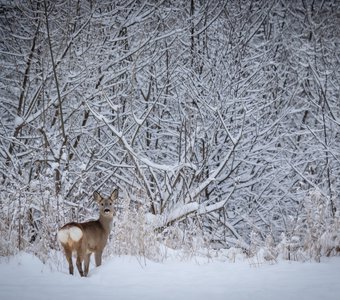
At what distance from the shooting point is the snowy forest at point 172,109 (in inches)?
331

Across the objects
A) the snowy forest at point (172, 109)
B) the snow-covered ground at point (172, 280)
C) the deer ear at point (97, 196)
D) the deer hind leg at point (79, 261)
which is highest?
the snowy forest at point (172, 109)

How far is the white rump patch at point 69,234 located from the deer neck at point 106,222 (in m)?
0.81

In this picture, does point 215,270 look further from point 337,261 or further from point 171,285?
point 337,261

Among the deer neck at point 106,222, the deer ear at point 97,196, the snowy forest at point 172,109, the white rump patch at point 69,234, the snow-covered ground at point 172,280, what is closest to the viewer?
the snow-covered ground at point 172,280

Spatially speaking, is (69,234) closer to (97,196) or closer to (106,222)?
(106,222)

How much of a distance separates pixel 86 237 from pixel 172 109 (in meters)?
6.44

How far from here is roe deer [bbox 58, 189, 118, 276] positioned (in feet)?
15.1

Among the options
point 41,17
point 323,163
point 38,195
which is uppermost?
point 41,17

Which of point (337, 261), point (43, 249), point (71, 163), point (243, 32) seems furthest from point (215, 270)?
point (243, 32)

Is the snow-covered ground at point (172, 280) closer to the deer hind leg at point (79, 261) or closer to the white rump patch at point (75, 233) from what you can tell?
the deer hind leg at point (79, 261)

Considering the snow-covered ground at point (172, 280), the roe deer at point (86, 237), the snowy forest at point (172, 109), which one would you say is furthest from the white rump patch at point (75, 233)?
the snowy forest at point (172, 109)

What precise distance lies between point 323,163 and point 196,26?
4594 millimetres

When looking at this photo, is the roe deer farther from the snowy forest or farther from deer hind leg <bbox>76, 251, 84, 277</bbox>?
the snowy forest

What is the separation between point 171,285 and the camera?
14.7ft
